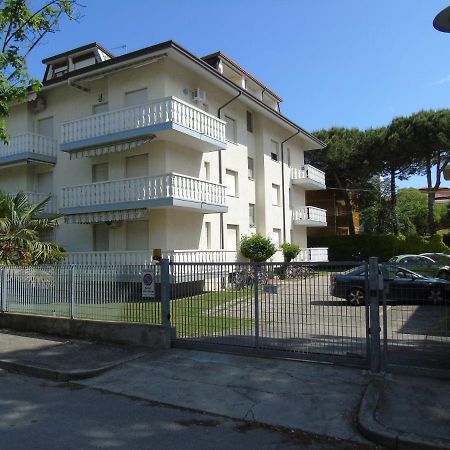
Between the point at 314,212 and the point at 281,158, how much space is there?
4781mm

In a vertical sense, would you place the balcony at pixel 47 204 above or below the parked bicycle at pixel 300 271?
above

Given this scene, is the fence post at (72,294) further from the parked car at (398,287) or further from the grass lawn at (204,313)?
the parked car at (398,287)

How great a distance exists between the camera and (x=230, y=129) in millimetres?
23422

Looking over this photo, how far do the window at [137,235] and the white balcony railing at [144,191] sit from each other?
59.5 inches

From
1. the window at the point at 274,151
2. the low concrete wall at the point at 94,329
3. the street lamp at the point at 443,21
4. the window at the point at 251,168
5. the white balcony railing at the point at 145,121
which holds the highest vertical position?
the window at the point at 274,151

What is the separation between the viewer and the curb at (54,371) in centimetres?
709

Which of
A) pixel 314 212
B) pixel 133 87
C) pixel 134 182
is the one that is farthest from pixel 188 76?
pixel 314 212

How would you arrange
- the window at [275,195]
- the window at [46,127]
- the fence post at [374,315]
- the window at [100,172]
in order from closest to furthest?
the fence post at [374,315] < the window at [100,172] < the window at [46,127] < the window at [275,195]

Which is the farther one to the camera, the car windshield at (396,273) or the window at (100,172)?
the window at (100,172)

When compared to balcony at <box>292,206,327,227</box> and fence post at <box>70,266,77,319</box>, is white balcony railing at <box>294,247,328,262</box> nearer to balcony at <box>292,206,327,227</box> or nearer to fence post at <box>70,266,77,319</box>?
balcony at <box>292,206,327,227</box>

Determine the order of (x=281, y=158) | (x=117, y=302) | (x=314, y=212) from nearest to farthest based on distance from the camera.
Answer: (x=117, y=302), (x=281, y=158), (x=314, y=212)

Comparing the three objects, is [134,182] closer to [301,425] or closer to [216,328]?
[216,328]

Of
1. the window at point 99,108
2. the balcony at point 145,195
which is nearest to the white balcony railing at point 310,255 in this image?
the balcony at point 145,195

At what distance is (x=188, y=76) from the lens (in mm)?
20000
